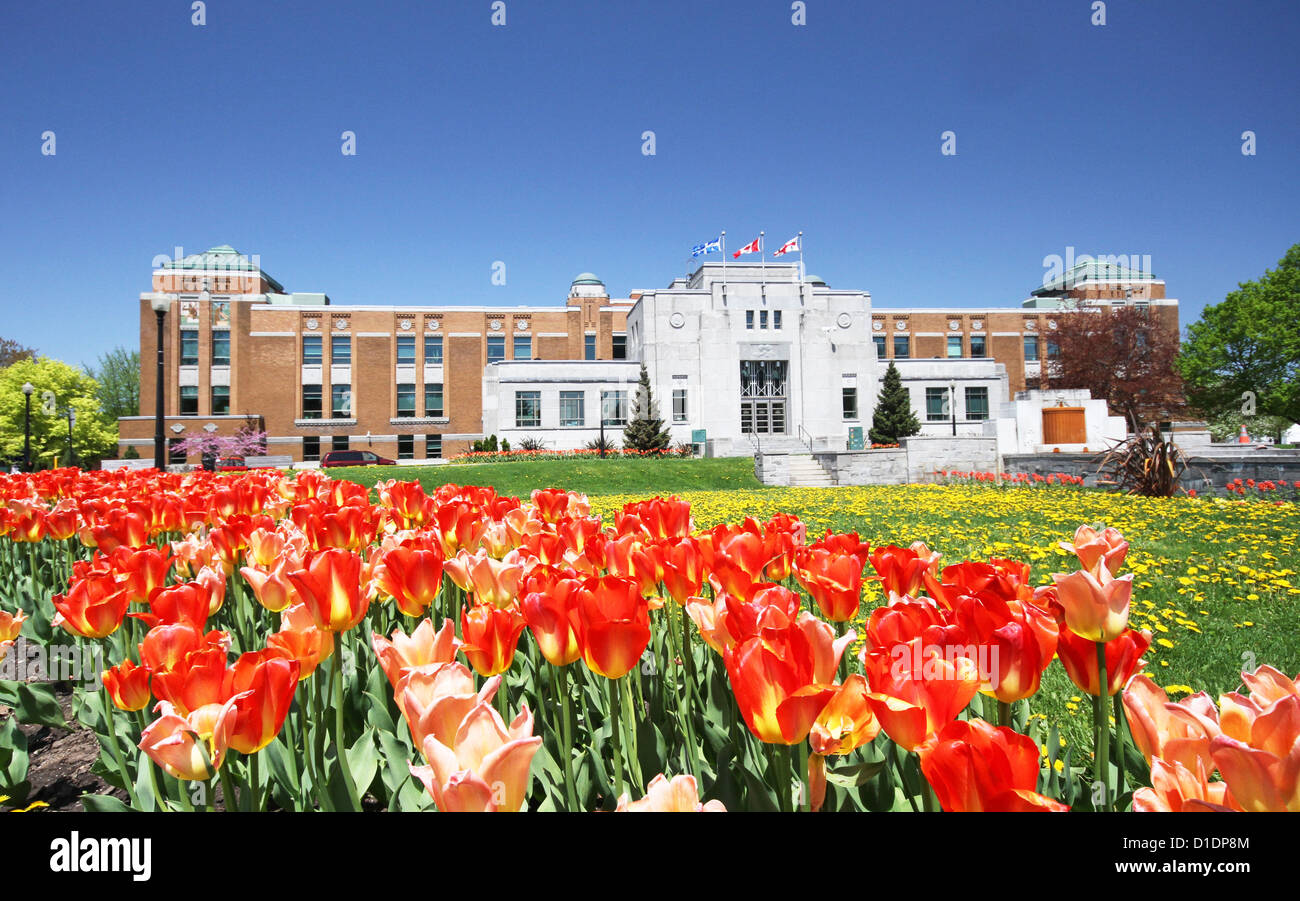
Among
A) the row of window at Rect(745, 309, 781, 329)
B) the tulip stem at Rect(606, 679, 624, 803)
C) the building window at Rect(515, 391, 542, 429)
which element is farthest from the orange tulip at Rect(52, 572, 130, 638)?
the row of window at Rect(745, 309, 781, 329)

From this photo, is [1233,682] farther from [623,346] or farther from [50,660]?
[623,346]

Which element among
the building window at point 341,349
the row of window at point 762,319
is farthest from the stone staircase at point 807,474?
the building window at point 341,349

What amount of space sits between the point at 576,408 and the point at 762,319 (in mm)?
13842

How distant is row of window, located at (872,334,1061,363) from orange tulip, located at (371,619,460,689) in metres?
64.1

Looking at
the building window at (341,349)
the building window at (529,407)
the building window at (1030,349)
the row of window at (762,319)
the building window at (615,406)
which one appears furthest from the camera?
the building window at (1030,349)

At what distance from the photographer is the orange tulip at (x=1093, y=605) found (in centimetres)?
140

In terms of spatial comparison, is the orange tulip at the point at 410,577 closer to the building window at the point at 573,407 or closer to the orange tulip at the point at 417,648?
the orange tulip at the point at 417,648

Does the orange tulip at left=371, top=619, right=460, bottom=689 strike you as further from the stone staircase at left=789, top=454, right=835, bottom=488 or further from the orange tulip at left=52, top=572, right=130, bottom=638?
the stone staircase at left=789, top=454, right=835, bottom=488

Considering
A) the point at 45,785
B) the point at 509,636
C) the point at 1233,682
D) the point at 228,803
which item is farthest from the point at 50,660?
the point at 1233,682

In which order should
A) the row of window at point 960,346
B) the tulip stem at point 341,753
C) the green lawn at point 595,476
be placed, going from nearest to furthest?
the tulip stem at point 341,753 < the green lawn at point 595,476 < the row of window at point 960,346

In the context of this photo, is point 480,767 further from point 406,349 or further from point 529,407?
point 406,349

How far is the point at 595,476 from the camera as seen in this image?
24.8 meters

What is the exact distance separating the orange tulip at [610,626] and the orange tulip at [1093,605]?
0.86m

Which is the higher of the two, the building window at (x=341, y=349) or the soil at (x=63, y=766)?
the building window at (x=341, y=349)
